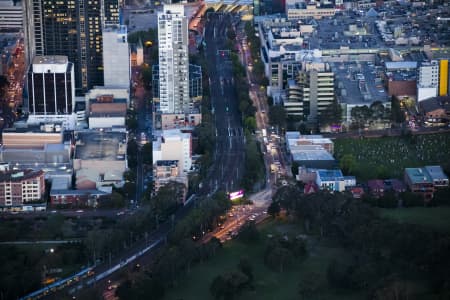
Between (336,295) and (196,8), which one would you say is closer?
(336,295)

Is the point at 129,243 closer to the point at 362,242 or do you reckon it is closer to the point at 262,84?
the point at 362,242

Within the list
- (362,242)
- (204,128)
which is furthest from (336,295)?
(204,128)

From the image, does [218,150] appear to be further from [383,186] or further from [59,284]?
[59,284]

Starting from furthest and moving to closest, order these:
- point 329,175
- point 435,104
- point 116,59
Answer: point 116,59
point 435,104
point 329,175

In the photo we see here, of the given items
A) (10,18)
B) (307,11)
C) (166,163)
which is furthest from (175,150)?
(10,18)

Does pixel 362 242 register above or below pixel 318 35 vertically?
below

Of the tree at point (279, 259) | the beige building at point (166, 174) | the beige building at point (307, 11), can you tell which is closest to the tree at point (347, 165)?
the beige building at point (166, 174)

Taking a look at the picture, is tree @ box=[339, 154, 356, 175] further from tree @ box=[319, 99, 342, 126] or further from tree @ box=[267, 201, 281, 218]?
tree @ box=[319, 99, 342, 126]
